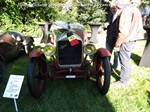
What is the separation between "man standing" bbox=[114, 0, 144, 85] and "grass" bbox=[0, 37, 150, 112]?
0.52 metres

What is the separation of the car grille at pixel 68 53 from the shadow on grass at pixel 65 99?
530 mm

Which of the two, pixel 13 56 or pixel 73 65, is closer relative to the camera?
pixel 73 65

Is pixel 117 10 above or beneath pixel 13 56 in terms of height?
above

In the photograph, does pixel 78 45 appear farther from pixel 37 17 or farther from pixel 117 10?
pixel 37 17

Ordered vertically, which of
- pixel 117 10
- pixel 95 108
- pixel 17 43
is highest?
pixel 117 10

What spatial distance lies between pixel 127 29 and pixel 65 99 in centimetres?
154

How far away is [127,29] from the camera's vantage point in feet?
8.89

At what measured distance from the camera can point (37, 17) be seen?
8.43 m

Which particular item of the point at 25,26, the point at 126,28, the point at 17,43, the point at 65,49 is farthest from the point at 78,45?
the point at 25,26

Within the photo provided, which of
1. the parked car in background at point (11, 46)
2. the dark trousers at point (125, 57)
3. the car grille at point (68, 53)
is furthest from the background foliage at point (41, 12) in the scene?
the dark trousers at point (125, 57)

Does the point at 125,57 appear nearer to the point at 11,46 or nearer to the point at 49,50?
the point at 49,50

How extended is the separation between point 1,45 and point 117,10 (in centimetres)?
262

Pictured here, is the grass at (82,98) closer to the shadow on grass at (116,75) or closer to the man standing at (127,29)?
the shadow on grass at (116,75)

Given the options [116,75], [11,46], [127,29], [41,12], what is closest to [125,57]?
[127,29]
